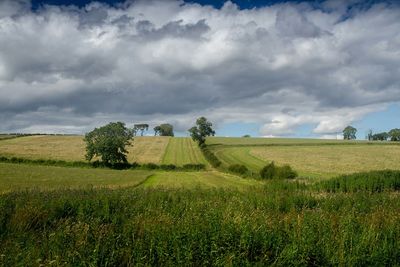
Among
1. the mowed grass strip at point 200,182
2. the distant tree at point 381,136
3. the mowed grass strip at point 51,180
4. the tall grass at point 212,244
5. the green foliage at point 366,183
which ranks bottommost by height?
the mowed grass strip at point 200,182

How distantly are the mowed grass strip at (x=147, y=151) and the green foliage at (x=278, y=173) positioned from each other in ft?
91.8

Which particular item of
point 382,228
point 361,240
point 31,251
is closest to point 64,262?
point 31,251

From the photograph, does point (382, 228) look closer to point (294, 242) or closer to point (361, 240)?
point (361, 240)

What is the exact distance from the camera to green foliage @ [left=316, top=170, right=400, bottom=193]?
116 ft

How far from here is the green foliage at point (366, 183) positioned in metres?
35.4

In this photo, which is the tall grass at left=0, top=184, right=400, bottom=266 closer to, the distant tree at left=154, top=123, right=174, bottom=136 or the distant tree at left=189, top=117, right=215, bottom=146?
the distant tree at left=189, top=117, right=215, bottom=146

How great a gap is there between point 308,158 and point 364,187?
4724cm

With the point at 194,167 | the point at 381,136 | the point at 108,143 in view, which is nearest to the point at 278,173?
the point at 194,167

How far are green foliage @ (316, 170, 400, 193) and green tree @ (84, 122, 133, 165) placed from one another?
49.2m

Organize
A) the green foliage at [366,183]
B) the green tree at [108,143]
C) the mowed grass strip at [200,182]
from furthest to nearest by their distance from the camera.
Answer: the green tree at [108,143] → the mowed grass strip at [200,182] → the green foliage at [366,183]

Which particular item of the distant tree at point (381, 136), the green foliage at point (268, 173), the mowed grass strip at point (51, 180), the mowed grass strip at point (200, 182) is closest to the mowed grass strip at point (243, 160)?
the green foliage at point (268, 173)

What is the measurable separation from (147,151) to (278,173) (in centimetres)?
4951

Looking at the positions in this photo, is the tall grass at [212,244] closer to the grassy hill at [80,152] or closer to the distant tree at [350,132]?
the grassy hill at [80,152]

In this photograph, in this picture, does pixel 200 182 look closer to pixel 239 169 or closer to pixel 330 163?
pixel 239 169
